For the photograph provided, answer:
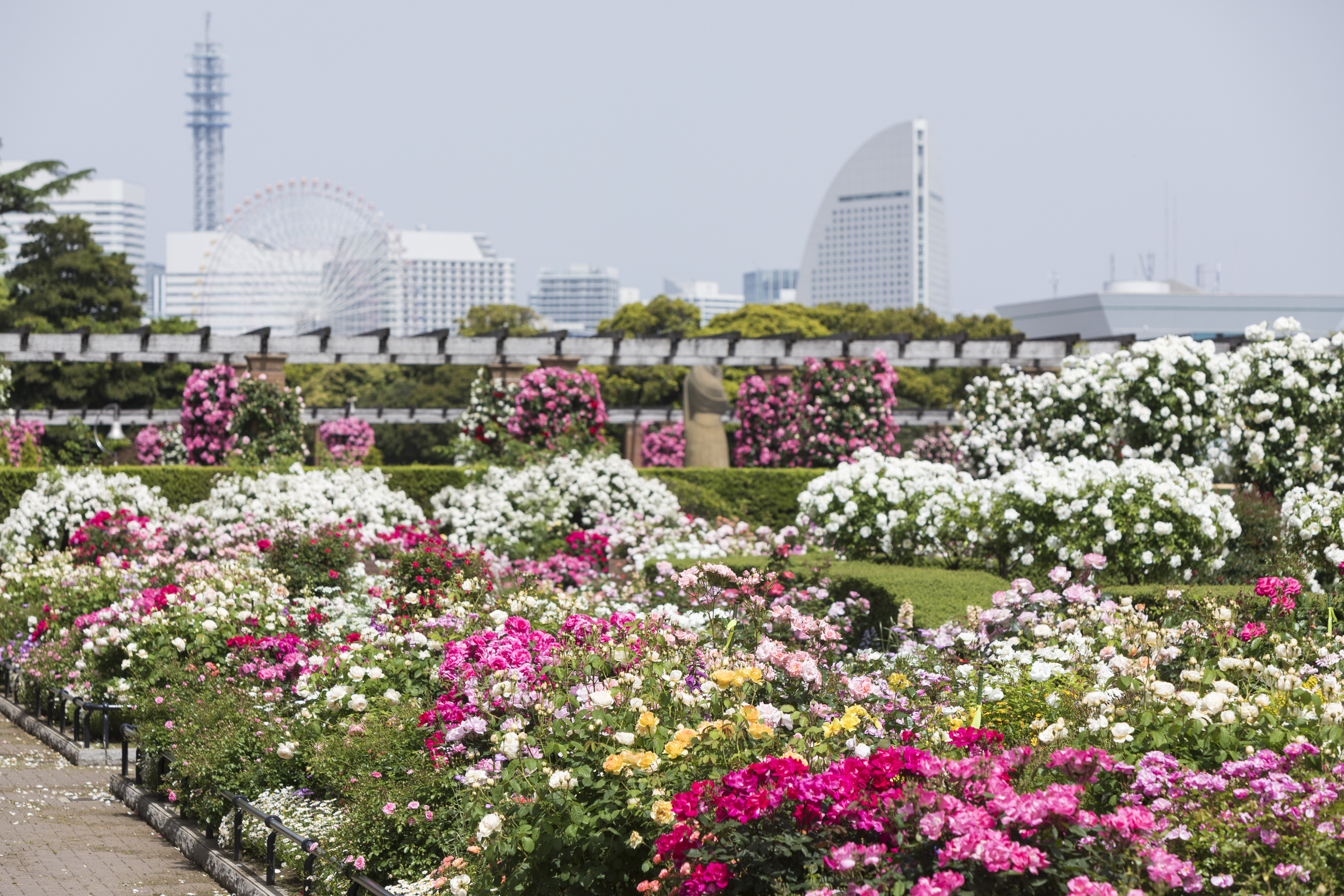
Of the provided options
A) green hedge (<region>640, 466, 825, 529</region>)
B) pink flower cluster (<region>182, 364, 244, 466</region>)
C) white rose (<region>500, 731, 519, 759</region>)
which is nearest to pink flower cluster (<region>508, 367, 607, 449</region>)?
green hedge (<region>640, 466, 825, 529</region>)

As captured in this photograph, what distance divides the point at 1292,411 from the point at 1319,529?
2725 millimetres

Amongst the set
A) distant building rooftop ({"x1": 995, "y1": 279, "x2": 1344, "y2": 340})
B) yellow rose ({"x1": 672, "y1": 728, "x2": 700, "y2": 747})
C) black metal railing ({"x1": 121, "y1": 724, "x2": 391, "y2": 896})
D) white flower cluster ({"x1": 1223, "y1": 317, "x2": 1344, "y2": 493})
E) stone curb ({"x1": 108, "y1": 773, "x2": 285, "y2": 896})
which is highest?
distant building rooftop ({"x1": 995, "y1": 279, "x2": 1344, "y2": 340})

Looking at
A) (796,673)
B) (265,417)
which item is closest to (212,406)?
(265,417)

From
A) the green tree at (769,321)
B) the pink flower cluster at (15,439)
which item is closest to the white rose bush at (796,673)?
the pink flower cluster at (15,439)

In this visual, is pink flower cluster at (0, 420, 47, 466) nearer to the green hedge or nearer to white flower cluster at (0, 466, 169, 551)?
white flower cluster at (0, 466, 169, 551)

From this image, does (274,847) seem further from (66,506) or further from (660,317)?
(660,317)

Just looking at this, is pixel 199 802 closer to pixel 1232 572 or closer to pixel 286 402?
pixel 1232 572

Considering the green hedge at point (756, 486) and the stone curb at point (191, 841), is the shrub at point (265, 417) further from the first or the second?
the stone curb at point (191, 841)

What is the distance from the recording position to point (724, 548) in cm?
1112

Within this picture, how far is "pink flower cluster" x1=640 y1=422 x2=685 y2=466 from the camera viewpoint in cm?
2897

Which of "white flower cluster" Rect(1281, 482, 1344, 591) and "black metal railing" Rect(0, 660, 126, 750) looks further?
"white flower cluster" Rect(1281, 482, 1344, 591)

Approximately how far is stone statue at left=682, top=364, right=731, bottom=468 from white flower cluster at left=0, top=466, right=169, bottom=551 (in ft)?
29.8

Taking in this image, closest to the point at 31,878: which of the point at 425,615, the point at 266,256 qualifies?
the point at 425,615

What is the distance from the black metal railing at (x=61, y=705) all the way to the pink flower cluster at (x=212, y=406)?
8.63m
